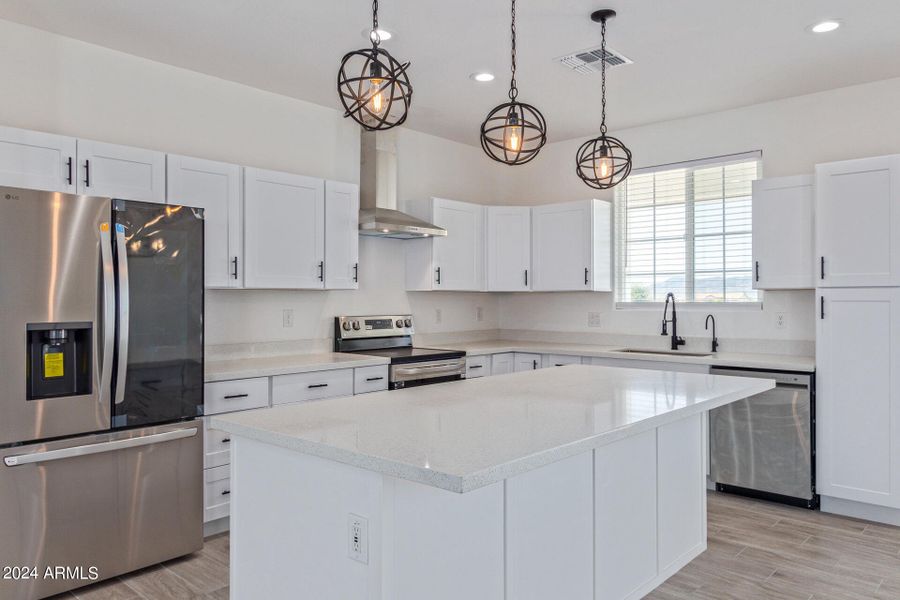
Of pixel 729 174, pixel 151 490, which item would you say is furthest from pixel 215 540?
pixel 729 174

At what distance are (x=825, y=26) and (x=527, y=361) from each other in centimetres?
301

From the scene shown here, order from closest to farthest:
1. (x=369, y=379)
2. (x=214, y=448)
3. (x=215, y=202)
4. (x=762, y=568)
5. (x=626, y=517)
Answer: (x=626, y=517)
(x=762, y=568)
(x=214, y=448)
(x=215, y=202)
(x=369, y=379)

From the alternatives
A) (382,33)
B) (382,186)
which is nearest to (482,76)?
(382,33)

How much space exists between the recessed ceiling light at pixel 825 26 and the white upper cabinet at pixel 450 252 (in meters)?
2.70

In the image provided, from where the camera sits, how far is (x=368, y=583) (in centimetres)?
153

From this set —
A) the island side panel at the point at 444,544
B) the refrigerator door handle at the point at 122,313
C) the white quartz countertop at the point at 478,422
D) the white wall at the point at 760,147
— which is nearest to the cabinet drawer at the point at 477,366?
the white wall at the point at 760,147

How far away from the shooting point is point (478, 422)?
6.04 feet

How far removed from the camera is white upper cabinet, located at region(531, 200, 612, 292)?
5.02m

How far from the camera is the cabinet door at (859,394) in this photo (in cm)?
355

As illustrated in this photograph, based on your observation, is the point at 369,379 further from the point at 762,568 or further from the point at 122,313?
the point at 762,568

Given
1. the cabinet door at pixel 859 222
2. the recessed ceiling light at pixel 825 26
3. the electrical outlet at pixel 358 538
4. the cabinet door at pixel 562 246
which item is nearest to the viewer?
the electrical outlet at pixel 358 538

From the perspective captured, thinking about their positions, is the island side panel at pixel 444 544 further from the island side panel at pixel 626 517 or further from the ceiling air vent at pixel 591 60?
the ceiling air vent at pixel 591 60

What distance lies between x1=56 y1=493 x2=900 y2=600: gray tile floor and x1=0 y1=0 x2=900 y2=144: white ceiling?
2.74m

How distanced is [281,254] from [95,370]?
4.53 feet
